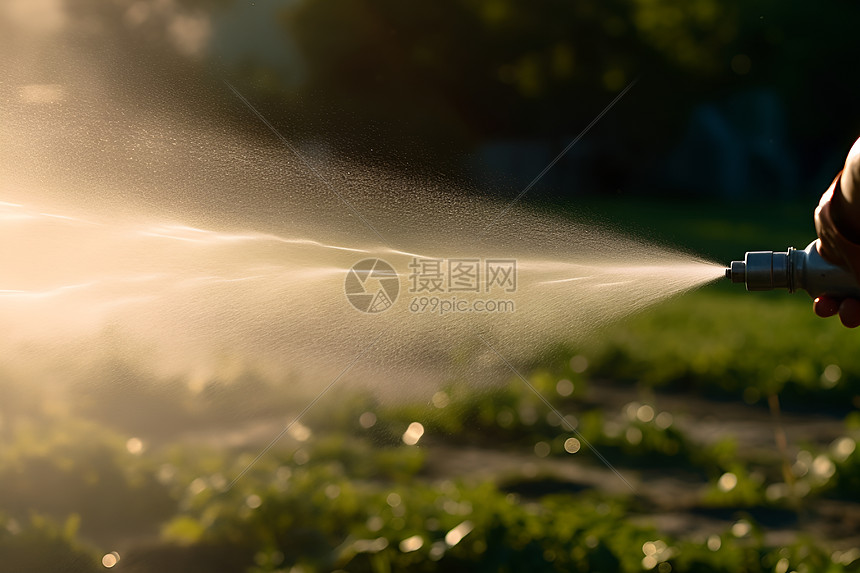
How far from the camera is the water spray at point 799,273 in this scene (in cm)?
183

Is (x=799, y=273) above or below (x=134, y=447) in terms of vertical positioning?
below

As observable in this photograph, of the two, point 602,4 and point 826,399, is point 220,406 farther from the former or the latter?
point 602,4

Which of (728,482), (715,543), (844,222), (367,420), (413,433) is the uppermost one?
(367,420)

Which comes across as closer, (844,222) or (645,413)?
(844,222)

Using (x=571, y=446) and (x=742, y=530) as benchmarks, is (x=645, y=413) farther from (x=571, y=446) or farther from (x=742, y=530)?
(x=742, y=530)

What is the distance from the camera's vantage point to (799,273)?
6.08ft

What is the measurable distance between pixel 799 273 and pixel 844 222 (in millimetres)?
152

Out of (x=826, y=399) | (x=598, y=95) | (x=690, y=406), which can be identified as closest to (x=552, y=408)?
(x=690, y=406)

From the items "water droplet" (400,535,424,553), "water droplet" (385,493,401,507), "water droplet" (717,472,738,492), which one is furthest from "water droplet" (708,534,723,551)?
"water droplet" (385,493,401,507)

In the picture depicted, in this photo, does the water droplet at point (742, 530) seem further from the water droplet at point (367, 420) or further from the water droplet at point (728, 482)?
the water droplet at point (367, 420)

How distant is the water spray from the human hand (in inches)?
0.9

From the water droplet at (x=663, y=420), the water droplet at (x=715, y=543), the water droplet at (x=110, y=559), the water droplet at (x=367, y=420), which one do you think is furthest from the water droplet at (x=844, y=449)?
the water droplet at (x=110, y=559)

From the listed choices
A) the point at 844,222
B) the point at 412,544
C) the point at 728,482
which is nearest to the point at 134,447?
the point at 412,544

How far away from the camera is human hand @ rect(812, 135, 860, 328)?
66.4 inches
